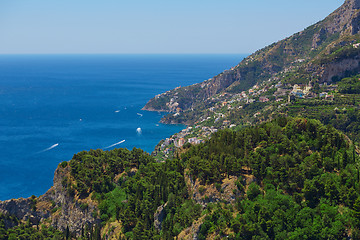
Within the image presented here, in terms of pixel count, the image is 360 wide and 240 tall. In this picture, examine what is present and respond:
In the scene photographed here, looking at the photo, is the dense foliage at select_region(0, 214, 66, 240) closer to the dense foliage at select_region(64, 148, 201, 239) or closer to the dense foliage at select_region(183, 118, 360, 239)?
the dense foliage at select_region(64, 148, 201, 239)

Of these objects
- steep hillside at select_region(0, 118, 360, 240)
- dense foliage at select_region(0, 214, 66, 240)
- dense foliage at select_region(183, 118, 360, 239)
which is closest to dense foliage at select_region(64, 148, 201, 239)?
steep hillside at select_region(0, 118, 360, 240)

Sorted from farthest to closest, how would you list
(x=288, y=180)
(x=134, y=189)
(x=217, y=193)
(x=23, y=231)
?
1. (x=23, y=231)
2. (x=134, y=189)
3. (x=217, y=193)
4. (x=288, y=180)

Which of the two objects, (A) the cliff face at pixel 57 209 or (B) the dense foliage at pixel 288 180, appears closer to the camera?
(B) the dense foliage at pixel 288 180

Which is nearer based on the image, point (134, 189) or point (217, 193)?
point (217, 193)

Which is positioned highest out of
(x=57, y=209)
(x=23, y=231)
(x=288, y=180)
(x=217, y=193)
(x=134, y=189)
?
(x=288, y=180)

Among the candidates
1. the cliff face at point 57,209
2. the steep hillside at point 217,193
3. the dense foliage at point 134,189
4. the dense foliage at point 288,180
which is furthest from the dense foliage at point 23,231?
the dense foliage at point 288,180

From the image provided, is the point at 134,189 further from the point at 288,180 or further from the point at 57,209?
the point at 288,180

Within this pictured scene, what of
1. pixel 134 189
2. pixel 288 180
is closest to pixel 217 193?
pixel 288 180

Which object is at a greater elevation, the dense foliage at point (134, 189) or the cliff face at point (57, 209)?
the dense foliage at point (134, 189)

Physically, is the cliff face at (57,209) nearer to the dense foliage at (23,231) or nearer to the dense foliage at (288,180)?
the dense foliage at (23,231)
